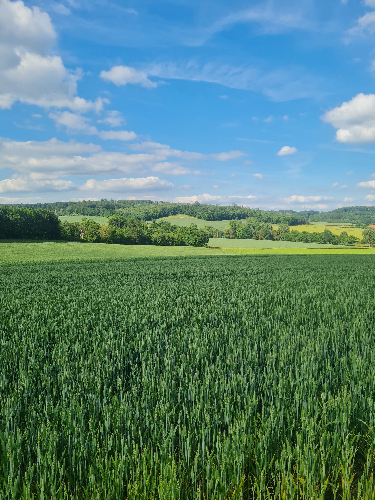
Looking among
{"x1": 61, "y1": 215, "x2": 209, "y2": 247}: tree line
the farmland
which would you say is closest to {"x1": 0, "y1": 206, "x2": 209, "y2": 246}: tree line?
{"x1": 61, "y1": 215, "x2": 209, "y2": 247}: tree line

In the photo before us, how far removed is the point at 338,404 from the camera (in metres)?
3.84

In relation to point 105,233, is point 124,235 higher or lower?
lower

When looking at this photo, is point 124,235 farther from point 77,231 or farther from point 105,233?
point 77,231

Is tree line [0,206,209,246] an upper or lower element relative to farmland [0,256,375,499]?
upper

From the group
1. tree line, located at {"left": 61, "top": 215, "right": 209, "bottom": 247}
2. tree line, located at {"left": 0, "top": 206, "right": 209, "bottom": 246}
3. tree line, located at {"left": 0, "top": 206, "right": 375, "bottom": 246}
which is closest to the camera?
tree line, located at {"left": 0, "top": 206, "right": 209, "bottom": 246}

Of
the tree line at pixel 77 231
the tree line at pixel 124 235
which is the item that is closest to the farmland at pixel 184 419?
the tree line at pixel 77 231

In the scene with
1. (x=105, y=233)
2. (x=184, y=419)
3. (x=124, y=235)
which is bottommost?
(x=184, y=419)

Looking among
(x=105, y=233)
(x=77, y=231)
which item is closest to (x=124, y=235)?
(x=105, y=233)

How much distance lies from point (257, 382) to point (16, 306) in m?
9.03

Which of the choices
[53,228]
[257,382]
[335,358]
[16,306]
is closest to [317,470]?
[257,382]

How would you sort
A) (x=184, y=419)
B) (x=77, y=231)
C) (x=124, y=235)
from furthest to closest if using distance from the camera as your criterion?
(x=124, y=235), (x=77, y=231), (x=184, y=419)

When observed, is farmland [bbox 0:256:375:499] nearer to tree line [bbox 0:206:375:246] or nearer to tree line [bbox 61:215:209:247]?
tree line [bbox 0:206:375:246]

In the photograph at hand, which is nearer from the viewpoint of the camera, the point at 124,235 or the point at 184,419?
the point at 184,419

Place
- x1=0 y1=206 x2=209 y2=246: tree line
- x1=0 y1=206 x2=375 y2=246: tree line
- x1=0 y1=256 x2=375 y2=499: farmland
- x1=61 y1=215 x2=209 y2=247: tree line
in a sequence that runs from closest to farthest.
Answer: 1. x1=0 y1=256 x2=375 y2=499: farmland
2. x1=0 y1=206 x2=209 y2=246: tree line
3. x1=0 y1=206 x2=375 y2=246: tree line
4. x1=61 y1=215 x2=209 y2=247: tree line
